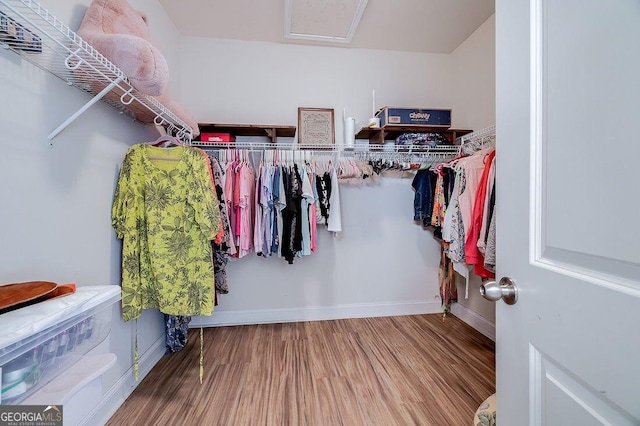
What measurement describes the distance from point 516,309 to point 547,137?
0.41 meters

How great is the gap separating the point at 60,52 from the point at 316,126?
1707mm

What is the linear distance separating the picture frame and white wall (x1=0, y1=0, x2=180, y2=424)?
4.28 ft

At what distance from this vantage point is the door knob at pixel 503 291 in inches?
23.9

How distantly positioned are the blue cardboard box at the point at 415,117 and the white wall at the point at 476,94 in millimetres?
298

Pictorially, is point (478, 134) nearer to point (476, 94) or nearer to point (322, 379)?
point (476, 94)

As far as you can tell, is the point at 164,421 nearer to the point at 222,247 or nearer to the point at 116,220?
the point at 222,247

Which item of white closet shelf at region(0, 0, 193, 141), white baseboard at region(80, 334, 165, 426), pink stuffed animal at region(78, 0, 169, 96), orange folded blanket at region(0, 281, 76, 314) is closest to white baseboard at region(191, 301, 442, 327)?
white baseboard at region(80, 334, 165, 426)

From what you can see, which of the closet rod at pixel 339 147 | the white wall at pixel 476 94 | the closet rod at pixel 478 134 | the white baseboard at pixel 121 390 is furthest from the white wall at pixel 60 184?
the white wall at pixel 476 94

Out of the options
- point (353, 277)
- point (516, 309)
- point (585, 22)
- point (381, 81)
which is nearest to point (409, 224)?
point (353, 277)

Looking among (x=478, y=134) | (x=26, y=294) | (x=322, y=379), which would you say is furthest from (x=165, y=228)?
(x=478, y=134)

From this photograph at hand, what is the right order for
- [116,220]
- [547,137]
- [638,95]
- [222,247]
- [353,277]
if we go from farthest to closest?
[353,277] → [222,247] → [116,220] → [547,137] → [638,95]

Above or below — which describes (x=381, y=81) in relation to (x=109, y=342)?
above

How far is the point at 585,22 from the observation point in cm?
45

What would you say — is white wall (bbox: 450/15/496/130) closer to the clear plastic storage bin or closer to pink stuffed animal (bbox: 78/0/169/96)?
pink stuffed animal (bbox: 78/0/169/96)
